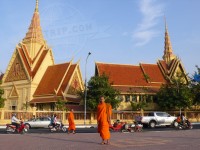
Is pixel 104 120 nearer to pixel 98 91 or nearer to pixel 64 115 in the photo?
pixel 64 115

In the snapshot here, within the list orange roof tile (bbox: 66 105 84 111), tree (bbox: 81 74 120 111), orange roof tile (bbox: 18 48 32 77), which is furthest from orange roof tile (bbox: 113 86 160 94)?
orange roof tile (bbox: 18 48 32 77)

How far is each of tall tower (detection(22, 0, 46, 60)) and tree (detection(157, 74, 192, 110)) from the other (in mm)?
22515

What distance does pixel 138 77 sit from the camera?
152ft

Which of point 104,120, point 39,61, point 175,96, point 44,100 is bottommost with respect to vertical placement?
point 104,120

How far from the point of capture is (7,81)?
4906 centimetres

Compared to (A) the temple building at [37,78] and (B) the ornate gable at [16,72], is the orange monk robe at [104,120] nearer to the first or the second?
(A) the temple building at [37,78]

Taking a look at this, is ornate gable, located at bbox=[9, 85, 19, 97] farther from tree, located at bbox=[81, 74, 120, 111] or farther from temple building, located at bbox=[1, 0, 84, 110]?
tree, located at bbox=[81, 74, 120, 111]

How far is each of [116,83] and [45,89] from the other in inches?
425

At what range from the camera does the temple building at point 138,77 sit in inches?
1682

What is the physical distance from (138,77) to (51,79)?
45.3ft

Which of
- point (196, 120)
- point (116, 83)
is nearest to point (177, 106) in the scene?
point (196, 120)

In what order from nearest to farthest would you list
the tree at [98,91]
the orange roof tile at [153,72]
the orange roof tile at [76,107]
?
the tree at [98,91], the orange roof tile at [76,107], the orange roof tile at [153,72]

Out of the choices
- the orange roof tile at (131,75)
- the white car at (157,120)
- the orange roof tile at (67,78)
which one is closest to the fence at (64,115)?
the orange roof tile at (131,75)

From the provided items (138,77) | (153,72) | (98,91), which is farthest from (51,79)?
(153,72)
